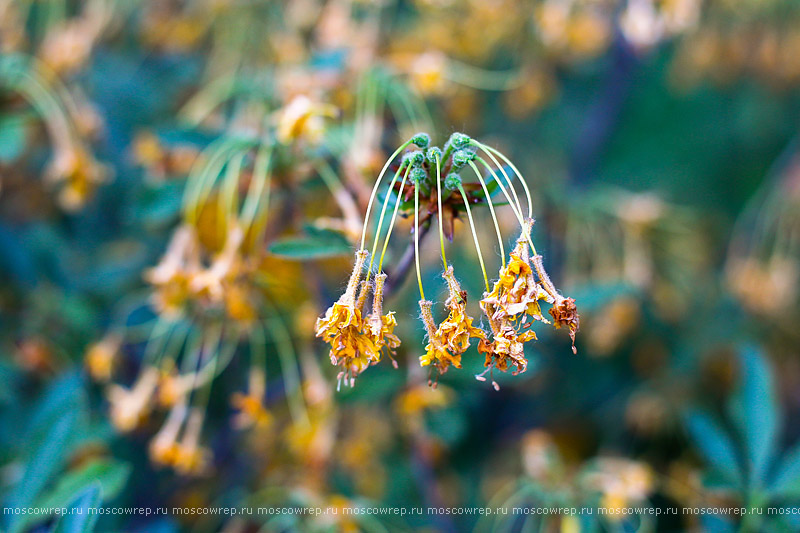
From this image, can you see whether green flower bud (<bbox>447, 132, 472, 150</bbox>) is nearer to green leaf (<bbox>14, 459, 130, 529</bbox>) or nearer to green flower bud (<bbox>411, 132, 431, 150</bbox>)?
green flower bud (<bbox>411, 132, 431, 150</bbox>)

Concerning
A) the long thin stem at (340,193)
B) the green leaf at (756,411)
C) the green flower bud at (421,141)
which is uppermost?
the green flower bud at (421,141)

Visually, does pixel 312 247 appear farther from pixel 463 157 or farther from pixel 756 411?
pixel 756 411

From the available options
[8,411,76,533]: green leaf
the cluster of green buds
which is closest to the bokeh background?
[8,411,76,533]: green leaf

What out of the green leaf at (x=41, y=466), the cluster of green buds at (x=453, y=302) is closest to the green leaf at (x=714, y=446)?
the cluster of green buds at (x=453, y=302)

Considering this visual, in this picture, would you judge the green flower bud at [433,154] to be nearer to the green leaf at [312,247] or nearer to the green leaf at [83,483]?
the green leaf at [312,247]

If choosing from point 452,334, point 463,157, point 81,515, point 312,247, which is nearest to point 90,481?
point 81,515

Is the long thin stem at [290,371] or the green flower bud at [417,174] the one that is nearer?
the green flower bud at [417,174]
